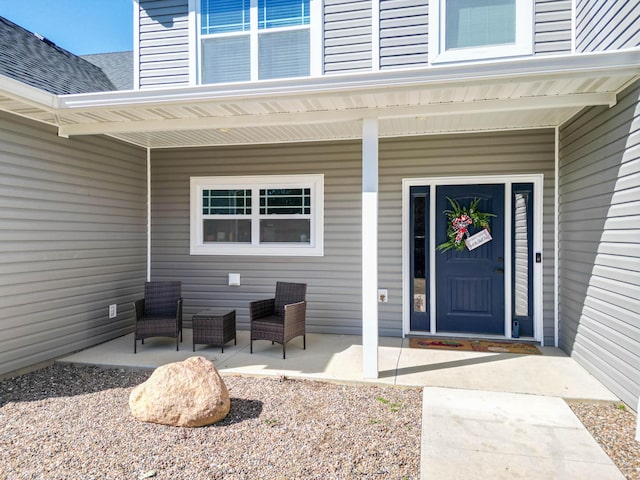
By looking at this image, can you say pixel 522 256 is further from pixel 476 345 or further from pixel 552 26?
pixel 552 26

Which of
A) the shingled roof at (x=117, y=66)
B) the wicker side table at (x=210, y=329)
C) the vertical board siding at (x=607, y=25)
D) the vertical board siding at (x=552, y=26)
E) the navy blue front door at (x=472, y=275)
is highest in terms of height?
the shingled roof at (x=117, y=66)

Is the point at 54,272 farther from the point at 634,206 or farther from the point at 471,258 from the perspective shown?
the point at 634,206

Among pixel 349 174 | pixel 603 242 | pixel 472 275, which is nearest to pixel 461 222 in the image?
pixel 472 275

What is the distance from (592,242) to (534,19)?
2347 mm

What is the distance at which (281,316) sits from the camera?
485 cm

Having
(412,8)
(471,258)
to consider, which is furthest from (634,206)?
(412,8)

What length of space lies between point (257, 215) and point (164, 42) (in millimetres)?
2484

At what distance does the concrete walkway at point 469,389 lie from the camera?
2432 millimetres

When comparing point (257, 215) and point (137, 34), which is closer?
point (137, 34)

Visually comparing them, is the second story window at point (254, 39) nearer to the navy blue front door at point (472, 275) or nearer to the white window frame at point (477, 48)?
the white window frame at point (477, 48)

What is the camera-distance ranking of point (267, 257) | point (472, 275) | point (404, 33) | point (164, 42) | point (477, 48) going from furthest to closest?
point (267, 257), point (164, 42), point (472, 275), point (404, 33), point (477, 48)

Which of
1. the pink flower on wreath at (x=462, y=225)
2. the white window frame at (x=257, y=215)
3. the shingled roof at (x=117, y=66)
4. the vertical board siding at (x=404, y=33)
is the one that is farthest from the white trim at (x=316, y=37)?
the shingled roof at (x=117, y=66)

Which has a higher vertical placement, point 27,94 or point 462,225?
point 27,94

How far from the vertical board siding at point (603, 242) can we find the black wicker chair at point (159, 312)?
13.8ft
